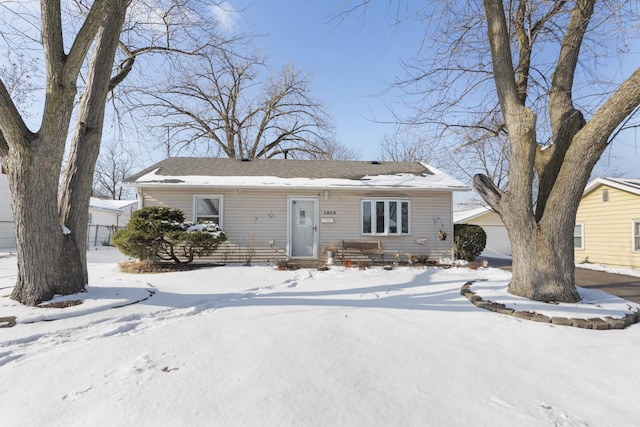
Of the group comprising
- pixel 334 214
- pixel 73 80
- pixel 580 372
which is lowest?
pixel 580 372

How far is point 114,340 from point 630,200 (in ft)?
46.9

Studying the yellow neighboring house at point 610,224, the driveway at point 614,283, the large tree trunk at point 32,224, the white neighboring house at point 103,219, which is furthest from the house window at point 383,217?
the white neighboring house at point 103,219

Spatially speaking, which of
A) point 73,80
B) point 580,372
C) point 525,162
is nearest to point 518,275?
point 525,162

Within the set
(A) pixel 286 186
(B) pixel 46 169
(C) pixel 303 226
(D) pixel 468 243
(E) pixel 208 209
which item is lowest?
(D) pixel 468 243

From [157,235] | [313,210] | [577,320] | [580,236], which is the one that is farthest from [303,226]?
[580,236]

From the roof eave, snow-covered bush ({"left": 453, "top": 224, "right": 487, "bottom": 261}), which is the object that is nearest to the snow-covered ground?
the roof eave

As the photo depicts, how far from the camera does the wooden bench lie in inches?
391

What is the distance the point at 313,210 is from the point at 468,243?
552 centimetres

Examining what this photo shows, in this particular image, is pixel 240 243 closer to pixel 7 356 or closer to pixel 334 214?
pixel 334 214

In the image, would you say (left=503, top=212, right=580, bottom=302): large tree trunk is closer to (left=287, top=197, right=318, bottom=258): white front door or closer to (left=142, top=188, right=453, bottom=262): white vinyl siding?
(left=142, top=188, right=453, bottom=262): white vinyl siding

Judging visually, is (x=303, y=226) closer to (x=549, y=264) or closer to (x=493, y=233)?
(x=549, y=264)

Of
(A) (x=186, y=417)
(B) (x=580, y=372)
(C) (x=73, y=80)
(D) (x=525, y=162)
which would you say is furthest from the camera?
(D) (x=525, y=162)

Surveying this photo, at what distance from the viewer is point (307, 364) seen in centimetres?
278

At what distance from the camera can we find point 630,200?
10.1 metres
